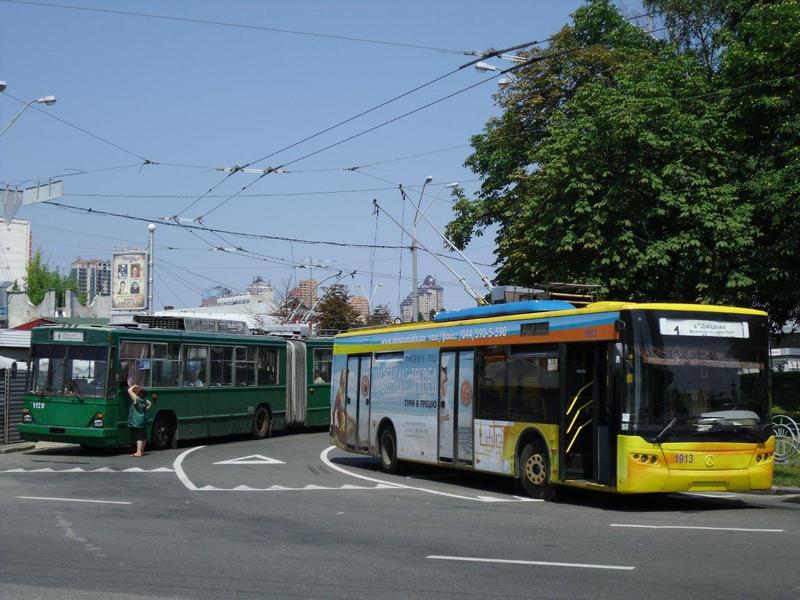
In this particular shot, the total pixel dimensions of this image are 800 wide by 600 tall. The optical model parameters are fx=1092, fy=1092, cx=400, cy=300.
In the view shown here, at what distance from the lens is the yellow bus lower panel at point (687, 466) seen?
13.8 meters

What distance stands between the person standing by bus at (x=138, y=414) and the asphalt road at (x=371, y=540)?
148 inches

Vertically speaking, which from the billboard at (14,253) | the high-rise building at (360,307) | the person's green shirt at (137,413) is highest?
the billboard at (14,253)

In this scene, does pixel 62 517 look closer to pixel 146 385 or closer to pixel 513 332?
pixel 513 332

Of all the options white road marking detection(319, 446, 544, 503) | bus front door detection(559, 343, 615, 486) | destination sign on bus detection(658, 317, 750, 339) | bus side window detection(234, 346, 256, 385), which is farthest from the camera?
bus side window detection(234, 346, 256, 385)

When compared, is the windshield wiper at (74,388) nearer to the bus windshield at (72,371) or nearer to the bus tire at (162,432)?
the bus windshield at (72,371)

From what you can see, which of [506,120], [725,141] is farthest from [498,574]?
[506,120]

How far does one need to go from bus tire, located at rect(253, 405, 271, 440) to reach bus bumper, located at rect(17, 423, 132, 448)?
6.41 m

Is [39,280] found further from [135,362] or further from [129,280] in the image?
[135,362]

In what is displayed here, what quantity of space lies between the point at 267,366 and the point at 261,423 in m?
1.56

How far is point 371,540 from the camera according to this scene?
36.9 feet

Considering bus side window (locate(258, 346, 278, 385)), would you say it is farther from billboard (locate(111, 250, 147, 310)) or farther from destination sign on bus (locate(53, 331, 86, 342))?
billboard (locate(111, 250, 147, 310))

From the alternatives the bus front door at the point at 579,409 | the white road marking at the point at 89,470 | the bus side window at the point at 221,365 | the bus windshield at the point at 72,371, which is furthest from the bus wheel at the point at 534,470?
the bus side window at the point at 221,365

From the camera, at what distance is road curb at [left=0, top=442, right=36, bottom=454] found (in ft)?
81.6

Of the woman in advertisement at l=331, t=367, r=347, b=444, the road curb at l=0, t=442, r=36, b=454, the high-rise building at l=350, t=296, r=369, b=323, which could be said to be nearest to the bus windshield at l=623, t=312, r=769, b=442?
the woman in advertisement at l=331, t=367, r=347, b=444
